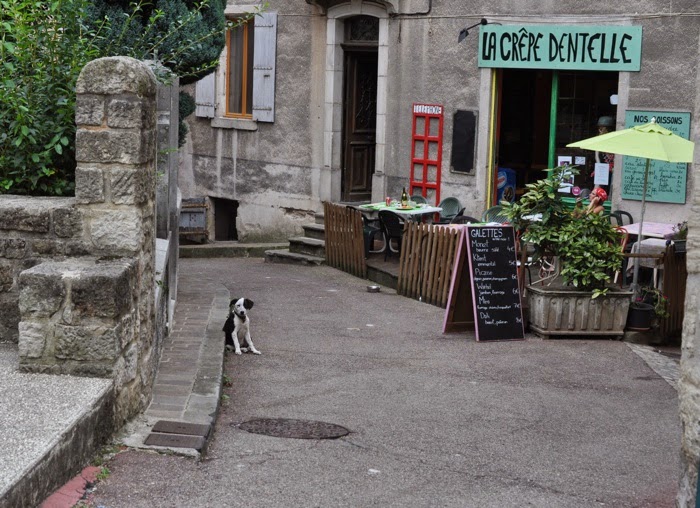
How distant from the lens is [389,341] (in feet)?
35.7

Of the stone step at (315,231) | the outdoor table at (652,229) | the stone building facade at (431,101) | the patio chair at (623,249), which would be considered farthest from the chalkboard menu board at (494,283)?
the stone step at (315,231)

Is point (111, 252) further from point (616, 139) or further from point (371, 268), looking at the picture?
point (371, 268)

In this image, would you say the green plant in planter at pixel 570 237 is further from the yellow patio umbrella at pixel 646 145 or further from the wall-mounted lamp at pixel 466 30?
the wall-mounted lamp at pixel 466 30

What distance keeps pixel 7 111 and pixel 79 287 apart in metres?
1.77

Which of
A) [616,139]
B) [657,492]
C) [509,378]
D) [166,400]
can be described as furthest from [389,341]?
[657,492]

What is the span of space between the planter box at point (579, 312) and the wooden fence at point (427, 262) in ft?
5.56

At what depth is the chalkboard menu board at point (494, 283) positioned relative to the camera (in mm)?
10969

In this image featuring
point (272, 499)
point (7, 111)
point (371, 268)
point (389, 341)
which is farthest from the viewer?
point (371, 268)

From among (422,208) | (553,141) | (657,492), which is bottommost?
(657,492)

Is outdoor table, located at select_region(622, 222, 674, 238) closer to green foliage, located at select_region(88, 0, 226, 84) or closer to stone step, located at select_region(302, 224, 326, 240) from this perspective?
green foliage, located at select_region(88, 0, 226, 84)

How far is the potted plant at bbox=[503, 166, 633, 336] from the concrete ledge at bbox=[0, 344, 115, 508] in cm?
582

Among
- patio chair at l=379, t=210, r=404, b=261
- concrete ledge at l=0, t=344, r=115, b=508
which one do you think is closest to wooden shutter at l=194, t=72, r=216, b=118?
patio chair at l=379, t=210, r=404, b=261

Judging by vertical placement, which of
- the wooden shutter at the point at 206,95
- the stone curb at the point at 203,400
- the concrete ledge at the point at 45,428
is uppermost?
the wooden shutter at the point at 206,95

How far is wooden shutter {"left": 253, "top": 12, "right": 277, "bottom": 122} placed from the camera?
18000mm
